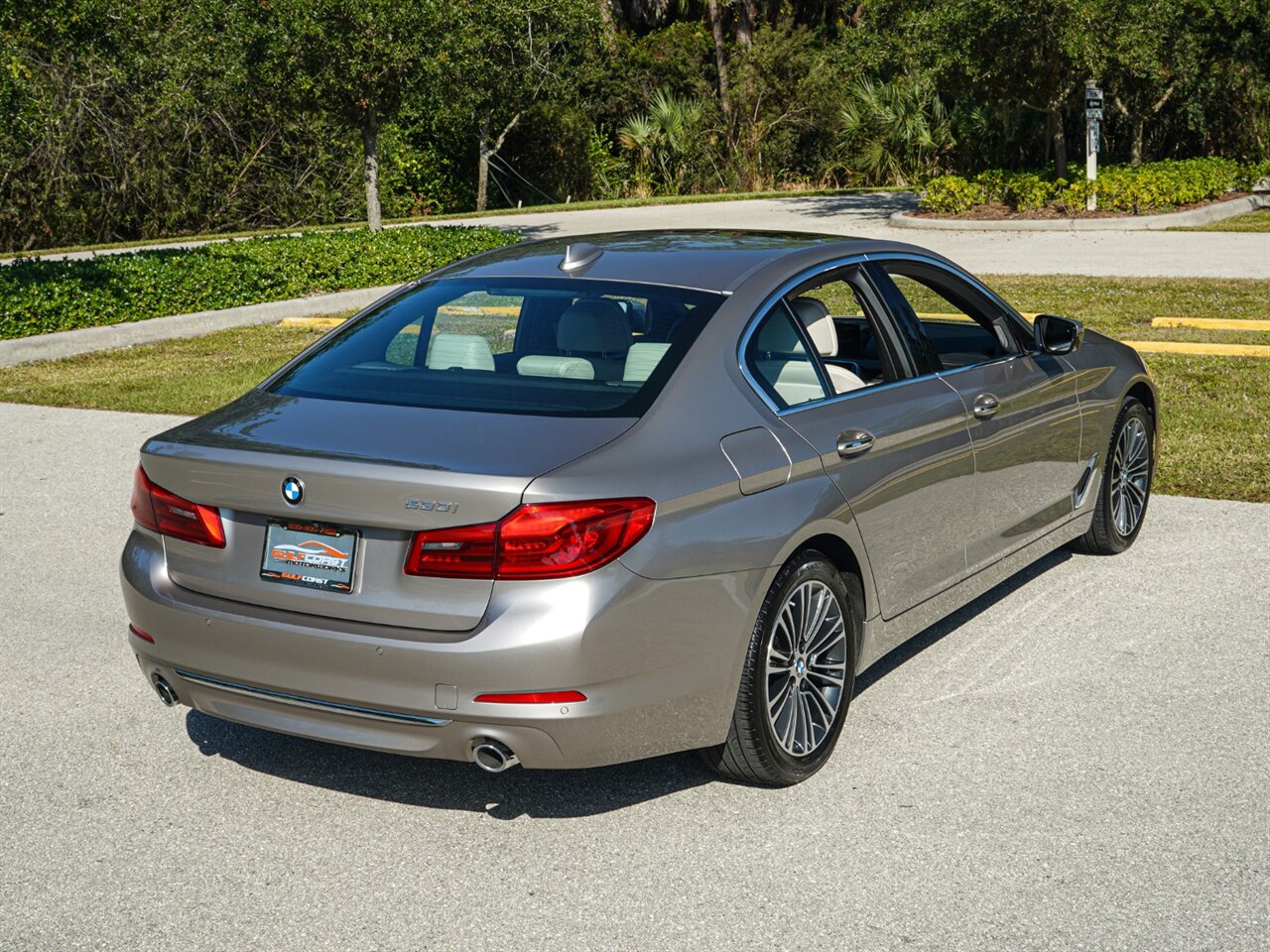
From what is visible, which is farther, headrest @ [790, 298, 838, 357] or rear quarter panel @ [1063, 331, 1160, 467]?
rear quarter panel @ [1063, 331, 1160, 467]

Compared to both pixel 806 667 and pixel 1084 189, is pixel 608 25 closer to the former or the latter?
pixel 1084 189

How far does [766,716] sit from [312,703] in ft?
4.22

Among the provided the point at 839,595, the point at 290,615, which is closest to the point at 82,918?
the point at 290,615

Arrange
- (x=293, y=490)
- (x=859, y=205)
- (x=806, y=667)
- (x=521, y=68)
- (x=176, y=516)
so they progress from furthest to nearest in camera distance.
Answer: (x=521, y=68) < (x=859, y=205) < (x=806, y=667) < (x=176, y=516) < (x=293, y=490)

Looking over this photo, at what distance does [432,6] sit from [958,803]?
1787 centimetres

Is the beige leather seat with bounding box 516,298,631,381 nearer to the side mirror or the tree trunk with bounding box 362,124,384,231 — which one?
the side mirror

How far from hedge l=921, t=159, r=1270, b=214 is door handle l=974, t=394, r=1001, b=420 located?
2307cm

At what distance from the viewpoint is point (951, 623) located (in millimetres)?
5930

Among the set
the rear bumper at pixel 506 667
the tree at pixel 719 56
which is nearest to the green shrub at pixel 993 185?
the tree at pixel 719 56

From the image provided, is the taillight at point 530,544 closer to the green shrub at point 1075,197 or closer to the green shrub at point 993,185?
the green shrub at point 1075,197

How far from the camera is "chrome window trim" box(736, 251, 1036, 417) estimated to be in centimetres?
437

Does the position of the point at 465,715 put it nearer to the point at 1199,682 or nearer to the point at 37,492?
the point at 1199,682

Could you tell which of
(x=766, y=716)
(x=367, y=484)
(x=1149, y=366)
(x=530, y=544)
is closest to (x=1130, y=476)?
(x=766, y=716)

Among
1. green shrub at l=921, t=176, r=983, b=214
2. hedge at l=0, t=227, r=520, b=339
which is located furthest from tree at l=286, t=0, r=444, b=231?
green shrub at l=921, t=176, r=983, b=214
